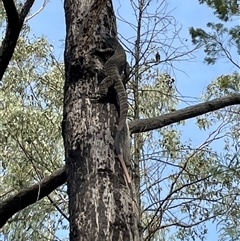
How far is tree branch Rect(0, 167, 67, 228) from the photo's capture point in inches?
99.8

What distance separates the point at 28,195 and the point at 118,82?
69 cm

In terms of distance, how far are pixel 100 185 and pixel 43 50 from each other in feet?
16.5

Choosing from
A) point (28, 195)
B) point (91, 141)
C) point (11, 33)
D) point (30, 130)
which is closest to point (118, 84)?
point (91, 141)

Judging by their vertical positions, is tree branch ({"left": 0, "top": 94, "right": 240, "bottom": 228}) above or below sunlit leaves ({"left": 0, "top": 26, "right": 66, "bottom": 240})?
below

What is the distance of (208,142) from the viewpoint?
3.91m

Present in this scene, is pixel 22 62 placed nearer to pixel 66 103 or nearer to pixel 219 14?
pixel 219 14

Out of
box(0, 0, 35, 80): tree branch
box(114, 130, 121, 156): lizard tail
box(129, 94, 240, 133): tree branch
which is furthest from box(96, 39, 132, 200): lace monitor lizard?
box(0, 0, 35, 80): tree branch

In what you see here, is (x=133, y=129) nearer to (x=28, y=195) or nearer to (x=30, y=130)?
(x=28, y=195)

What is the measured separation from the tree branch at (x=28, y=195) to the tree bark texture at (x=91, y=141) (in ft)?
1.44

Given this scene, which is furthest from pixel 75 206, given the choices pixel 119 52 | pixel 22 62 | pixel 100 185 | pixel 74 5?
pixel 22 62

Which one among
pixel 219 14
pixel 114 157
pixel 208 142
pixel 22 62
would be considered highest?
pixel 22 62

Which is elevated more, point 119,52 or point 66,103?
point 119,52

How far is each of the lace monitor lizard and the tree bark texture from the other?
0.02 meters

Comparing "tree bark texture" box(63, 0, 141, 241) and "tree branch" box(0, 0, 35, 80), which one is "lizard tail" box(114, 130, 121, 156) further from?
"tree branch" box(0, 0, 35, 80)
